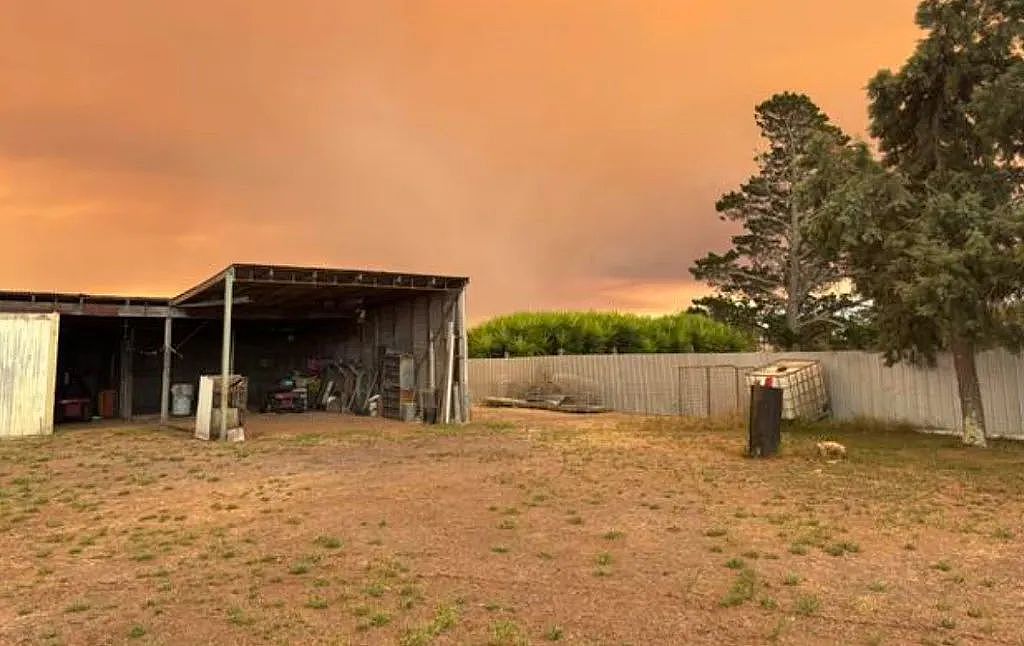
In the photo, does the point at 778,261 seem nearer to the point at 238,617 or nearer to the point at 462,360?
the point at 462,360

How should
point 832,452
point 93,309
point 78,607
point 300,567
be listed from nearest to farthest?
point 78,607
point 300,567
point 832,452
point 93,309

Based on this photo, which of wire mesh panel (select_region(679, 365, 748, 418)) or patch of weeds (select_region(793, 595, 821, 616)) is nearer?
patch of weeds (select_region(793, 595, 821, 616))

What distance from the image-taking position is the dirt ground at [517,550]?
4.80 meters

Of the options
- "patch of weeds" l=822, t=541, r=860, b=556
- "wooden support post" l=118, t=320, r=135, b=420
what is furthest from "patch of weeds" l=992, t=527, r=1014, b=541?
"wooden support post" l=118, t=320, r=135, b=420

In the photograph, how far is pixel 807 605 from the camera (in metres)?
5.06

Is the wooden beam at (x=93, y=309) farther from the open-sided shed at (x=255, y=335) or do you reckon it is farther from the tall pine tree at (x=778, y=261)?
the tall pine tree at (x=778, y=261)

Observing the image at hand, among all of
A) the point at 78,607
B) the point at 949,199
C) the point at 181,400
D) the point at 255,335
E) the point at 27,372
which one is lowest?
the point at 78,607

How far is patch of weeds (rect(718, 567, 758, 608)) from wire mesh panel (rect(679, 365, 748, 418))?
14.8 meters

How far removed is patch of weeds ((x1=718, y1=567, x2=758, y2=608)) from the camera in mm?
5164

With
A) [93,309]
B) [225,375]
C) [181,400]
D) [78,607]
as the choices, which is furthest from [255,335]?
[78,607]

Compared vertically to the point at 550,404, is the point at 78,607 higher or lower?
lower

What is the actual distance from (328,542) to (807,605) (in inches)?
167

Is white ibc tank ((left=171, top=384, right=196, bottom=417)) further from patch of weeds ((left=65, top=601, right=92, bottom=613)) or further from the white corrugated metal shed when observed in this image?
patch of weeds ((left=65, top=601, right=92, bottom=613))

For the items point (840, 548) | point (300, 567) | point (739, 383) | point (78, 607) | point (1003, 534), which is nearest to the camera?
point (78, 607)
